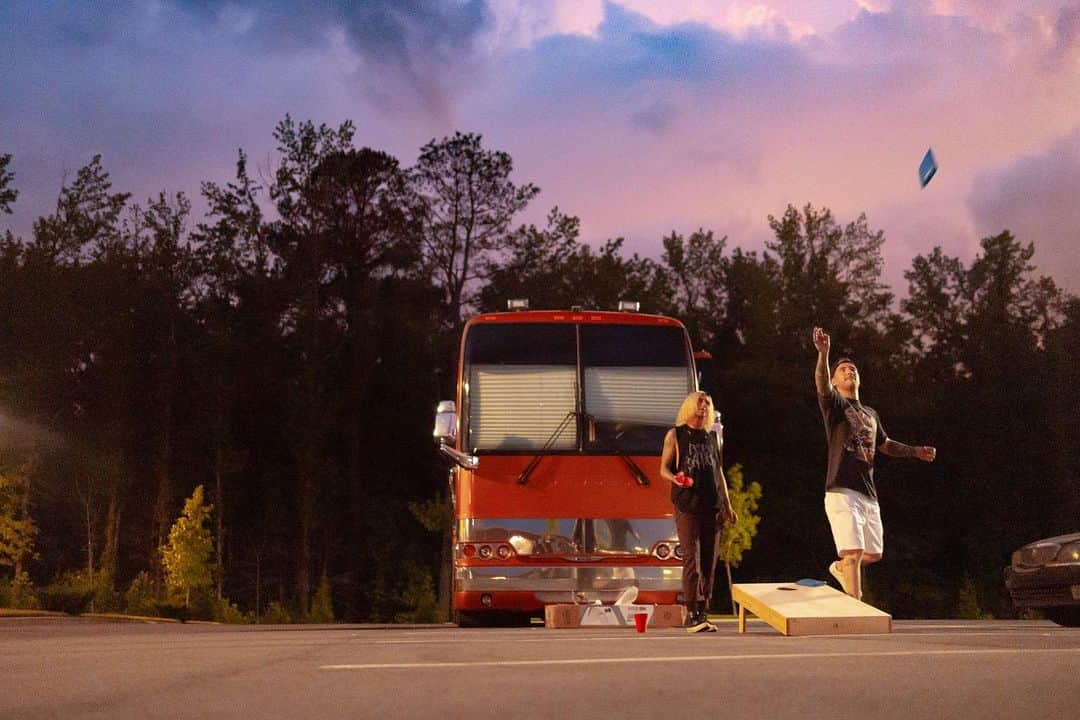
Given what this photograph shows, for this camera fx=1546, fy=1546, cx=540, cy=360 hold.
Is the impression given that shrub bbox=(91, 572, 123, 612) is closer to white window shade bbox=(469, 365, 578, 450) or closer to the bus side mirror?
white window shade bbox=(469, 365, 578, 450)

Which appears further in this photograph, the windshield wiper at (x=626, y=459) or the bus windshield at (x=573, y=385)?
the bus windshield at (x=573, y=385)

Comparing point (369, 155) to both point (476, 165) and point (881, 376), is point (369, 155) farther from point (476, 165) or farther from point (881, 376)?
point (881, 376)

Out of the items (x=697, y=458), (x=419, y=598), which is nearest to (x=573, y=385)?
(x=697, y=458)

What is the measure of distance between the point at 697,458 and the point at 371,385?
50.5 metres

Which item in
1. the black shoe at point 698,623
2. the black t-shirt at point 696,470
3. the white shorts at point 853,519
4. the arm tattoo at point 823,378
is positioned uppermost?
the arm tattoo at point 823,378

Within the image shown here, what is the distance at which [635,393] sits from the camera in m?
15.5

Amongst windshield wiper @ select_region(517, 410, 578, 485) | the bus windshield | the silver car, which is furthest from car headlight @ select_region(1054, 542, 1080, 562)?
windshield wiper @ select_region(517, 410, 578, 485)

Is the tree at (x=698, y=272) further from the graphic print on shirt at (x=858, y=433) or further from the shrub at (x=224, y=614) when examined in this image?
the graphic print on shirt at (x=858, y=433)

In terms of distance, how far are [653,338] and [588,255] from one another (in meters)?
47.1

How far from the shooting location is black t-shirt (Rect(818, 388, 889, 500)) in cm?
1173

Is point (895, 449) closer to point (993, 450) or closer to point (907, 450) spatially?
point (907, 450)

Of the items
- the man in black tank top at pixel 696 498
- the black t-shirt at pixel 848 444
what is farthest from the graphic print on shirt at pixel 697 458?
the black t-shirt at pixel 848 444

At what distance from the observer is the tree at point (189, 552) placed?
146ft

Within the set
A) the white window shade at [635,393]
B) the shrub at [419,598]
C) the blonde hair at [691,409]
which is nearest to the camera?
the blonde hair at [691,409]
